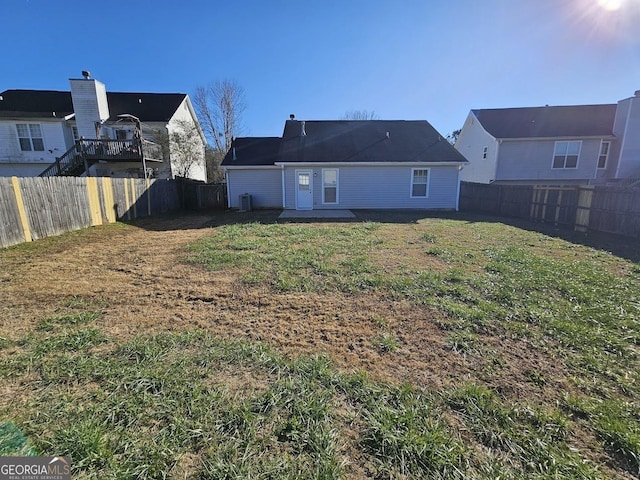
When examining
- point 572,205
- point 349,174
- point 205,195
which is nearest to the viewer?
point 572,205

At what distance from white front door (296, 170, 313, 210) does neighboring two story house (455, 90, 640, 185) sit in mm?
11764

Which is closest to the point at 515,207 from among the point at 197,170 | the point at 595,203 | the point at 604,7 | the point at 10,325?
the point at 595,203

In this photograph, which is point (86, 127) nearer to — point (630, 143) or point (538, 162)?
point (538, 162)

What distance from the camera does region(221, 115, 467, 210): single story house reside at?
1443 centimetres

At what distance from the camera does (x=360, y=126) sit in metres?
17.3

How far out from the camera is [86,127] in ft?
58.2

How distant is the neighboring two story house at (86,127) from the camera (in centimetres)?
1745

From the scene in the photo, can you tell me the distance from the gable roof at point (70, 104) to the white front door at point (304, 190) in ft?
33.9

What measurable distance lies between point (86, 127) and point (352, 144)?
53.3 ft

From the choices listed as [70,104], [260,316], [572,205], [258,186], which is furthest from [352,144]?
[70,104]

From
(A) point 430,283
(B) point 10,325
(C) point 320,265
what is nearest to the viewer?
(B) point 10,325

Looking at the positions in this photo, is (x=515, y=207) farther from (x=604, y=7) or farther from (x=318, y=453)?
(x=318, y=453)

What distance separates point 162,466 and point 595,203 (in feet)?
42.4

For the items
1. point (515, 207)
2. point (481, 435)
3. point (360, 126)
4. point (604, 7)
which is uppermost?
point (604, 7)
